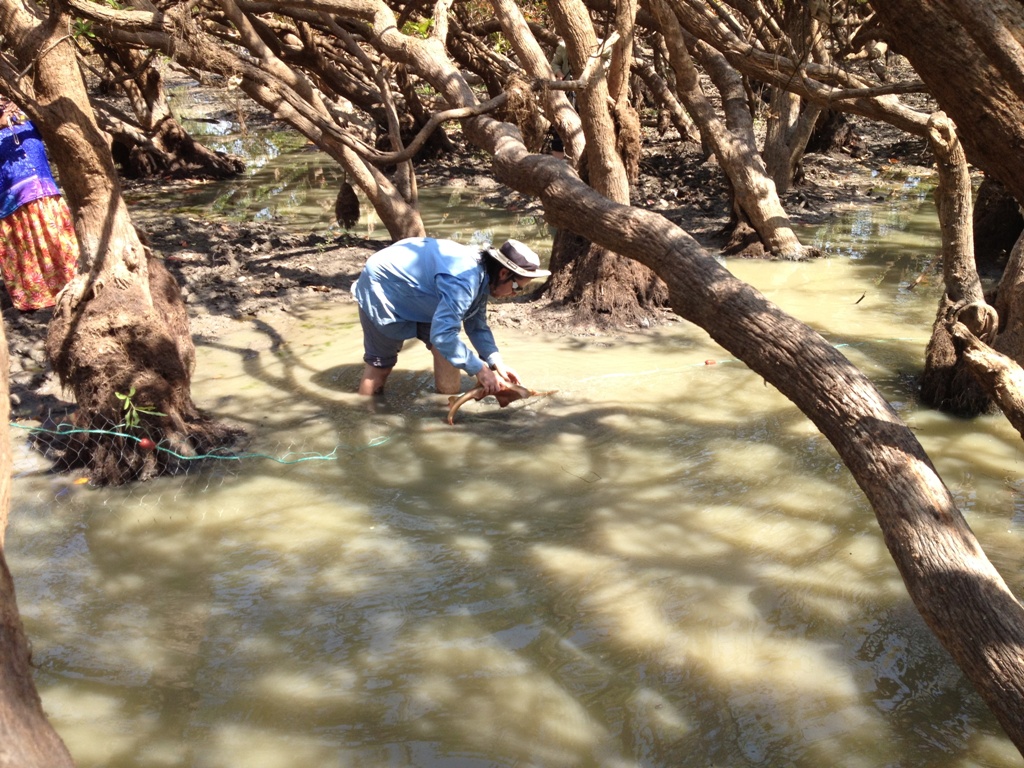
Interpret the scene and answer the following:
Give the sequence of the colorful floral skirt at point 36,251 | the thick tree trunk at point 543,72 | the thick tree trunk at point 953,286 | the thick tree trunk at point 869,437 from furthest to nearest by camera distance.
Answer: the thick tree trunk at point 543,72, the colorful floral skirt at point 36,251, the thick tree trunk at point 953,286, the thick tree trunk at point 869,437

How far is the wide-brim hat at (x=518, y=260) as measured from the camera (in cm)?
510

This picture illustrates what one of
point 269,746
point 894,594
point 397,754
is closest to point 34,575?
point 269,746

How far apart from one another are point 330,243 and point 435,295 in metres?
4.73

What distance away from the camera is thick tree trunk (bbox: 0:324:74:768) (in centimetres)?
161

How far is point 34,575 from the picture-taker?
4.29 meters

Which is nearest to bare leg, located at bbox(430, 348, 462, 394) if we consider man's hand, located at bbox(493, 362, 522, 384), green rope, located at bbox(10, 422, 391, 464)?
man's hand, located at bbox(493, 362, 522, 384)

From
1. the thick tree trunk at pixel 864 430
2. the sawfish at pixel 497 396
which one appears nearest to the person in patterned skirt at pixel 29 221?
the sawfish at pixel 497 396

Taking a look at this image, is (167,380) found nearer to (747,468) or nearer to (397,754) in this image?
(397,754)

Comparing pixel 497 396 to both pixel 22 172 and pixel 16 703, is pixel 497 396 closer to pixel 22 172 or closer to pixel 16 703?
pixel 22 172

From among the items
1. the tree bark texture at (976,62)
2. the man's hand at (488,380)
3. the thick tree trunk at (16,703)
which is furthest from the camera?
the man's hand at (488,380)

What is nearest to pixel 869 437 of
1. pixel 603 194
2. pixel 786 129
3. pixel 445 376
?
pixel 445 376

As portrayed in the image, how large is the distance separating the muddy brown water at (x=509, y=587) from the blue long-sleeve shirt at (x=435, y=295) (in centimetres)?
62

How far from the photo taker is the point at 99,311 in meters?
4.96

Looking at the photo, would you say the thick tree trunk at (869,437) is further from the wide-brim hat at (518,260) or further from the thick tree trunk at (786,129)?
the thick tree trunk at (786,129)
